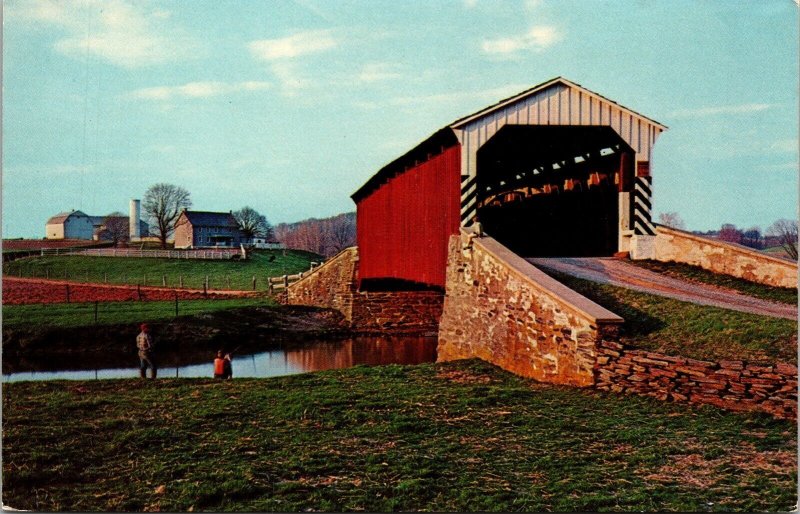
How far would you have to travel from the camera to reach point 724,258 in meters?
14.7

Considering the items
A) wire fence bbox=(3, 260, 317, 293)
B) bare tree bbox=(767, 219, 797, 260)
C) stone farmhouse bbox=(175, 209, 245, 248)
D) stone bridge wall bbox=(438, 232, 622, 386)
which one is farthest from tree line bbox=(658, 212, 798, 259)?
stone farmhouse bbox=(175, 209, 245, 248)

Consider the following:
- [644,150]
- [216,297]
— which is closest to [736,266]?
[644,150]

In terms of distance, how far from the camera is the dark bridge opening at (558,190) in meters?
17.5

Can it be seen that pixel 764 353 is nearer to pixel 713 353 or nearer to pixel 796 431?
pixel 713 353

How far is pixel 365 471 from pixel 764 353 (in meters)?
5.70

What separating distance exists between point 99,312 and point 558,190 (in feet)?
56.3

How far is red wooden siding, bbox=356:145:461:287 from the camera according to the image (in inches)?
664

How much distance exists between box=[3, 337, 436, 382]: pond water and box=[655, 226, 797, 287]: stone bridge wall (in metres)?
7.45

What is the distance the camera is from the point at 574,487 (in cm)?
623

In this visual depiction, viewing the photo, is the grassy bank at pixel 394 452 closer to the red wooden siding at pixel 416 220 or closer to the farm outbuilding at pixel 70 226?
the red wooden siding at pixel 416 220

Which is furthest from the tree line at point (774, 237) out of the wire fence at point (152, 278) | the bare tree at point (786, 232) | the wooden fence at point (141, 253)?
the wooden fence at point (141, 253)

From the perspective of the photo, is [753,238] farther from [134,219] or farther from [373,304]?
[134,219]

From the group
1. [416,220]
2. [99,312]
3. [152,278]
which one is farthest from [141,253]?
[416,220]

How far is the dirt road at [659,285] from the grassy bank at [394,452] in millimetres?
3423
